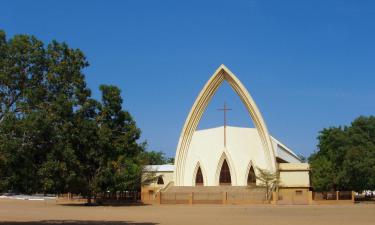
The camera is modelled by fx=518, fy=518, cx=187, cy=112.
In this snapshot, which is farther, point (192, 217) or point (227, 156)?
point (227, 156)

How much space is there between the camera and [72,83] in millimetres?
19953

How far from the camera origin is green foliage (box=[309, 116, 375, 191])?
48.0m

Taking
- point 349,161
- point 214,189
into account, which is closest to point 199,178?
point 214,189

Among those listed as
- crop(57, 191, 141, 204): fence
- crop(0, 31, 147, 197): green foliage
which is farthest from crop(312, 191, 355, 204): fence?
crop(0, 31, 147, 197): green foliage

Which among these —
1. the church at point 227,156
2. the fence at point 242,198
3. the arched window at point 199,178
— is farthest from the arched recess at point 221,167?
the fence at point 242,198

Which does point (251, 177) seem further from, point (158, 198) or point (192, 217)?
point (192, 217)

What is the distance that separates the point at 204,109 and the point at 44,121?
43.2 m

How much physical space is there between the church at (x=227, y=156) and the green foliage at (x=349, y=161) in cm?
337

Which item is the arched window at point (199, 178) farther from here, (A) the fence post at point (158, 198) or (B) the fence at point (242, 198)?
(A) the fence post at point (158, 198)

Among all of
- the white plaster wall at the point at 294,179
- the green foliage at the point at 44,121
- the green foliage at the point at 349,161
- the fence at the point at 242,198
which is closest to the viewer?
the green foliage at the point at 44,121

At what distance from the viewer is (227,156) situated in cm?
5838

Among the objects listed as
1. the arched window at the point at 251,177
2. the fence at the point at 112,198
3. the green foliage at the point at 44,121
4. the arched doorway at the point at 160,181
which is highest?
the green foliage at the point at 44,121

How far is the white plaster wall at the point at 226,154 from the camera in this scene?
5819cm

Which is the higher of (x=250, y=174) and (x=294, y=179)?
(x=250, y=174)
